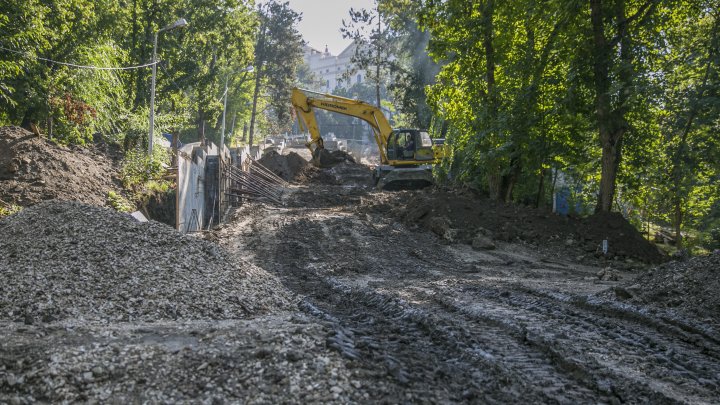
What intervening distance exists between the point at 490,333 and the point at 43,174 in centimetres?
1286

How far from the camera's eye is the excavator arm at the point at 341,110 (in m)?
24.4

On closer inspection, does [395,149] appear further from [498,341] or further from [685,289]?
[498,341]

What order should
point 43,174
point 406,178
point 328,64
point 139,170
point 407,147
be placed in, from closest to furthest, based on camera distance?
point 43,174 → point 139,170 → point 406,178 → point 407,147 → point 328,64

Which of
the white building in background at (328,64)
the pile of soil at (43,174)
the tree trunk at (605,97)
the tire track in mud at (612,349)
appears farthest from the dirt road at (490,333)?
the white building in background at (328,64)

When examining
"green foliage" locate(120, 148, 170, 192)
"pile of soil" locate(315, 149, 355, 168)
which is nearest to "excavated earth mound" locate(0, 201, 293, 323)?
"green foliage" locate(120, 148, 170, 192)

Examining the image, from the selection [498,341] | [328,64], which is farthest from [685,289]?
[328,64]

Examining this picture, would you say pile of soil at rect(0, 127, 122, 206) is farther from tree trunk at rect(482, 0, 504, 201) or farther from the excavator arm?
tree trunk at rect(482, 0, 504, 201)

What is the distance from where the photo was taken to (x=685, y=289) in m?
7.80

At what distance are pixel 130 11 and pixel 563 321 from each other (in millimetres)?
24651

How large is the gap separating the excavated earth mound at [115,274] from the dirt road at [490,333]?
1062 mm

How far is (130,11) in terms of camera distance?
26.1 metres

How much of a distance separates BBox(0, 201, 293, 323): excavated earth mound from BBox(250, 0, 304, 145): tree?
4345cm

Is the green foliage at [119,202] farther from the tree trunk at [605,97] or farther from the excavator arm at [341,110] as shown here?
the tree trunk at [605,97]

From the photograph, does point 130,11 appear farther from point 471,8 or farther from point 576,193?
point 576,193
